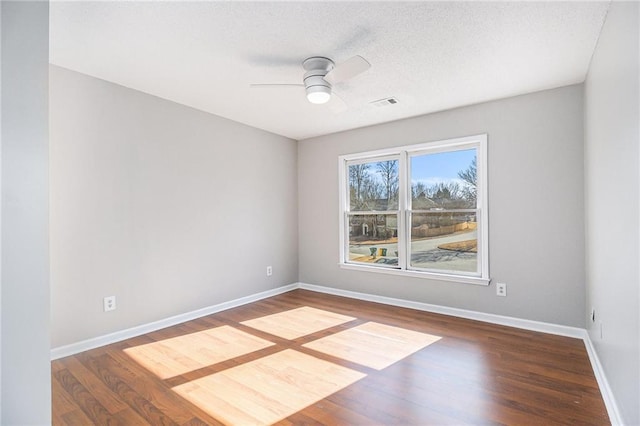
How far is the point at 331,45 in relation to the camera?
2375 millimetres

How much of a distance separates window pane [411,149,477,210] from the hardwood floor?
1421 mm

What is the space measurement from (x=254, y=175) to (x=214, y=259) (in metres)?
1.27

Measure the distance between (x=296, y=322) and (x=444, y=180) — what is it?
7.94 feet

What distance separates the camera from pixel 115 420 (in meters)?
1.91

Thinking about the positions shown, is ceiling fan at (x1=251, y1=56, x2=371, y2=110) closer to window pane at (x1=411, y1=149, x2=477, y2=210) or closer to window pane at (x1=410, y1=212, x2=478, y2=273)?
window pane at (x1=411, y1=149, x2=477, y2=210)

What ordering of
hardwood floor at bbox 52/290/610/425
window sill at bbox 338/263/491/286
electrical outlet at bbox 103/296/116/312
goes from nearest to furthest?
1. hardwood floor at bbox 52/290/610/425
2. electrical outlet at bbox 103/296/116/312
3. window sill at bbox 338/263/491/286

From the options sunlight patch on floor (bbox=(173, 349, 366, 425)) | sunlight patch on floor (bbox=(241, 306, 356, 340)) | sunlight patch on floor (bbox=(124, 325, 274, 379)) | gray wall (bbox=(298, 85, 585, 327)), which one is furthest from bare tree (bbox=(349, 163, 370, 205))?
sunlight patch on floor (bbox=(173, 349, 366, 425))

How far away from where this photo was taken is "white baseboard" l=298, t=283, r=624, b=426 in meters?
1.98

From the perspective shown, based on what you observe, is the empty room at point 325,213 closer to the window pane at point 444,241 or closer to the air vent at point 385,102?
the window pane at point 444,241

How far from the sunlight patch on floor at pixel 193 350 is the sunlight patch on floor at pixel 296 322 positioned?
0.25 metres

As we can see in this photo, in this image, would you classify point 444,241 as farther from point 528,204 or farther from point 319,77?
point 319,77

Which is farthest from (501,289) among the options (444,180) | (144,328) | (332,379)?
(144,328)

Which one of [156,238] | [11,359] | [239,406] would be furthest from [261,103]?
A: [11,359]

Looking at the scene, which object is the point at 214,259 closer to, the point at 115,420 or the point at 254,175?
the point at 254,175
